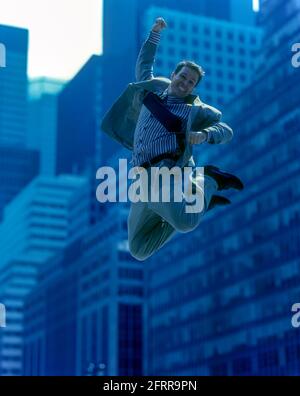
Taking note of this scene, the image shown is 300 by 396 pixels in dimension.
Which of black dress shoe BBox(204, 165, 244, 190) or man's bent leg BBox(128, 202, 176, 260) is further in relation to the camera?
black dress shoe BBox(204, 165, 244, 190)

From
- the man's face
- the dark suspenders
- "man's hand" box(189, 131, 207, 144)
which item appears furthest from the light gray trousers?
the man's face

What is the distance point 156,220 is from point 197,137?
1077 millimetres

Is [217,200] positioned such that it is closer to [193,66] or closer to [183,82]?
[183,82]

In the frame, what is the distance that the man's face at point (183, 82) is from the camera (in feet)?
32.3

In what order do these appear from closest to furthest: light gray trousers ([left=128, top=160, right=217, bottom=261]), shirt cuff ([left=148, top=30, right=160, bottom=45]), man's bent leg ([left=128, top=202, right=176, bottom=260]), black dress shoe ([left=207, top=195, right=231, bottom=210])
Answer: light gray trousers ([left=128, top=160, right=217, bottom=261]), man's bent leg ([left=128, top=202, right=176, bottom=260]), black dress shoe ([left=207, top=195, right=231, bottom=210]), shirt cuff ([left=148, top=30, right=160, bottom=45])

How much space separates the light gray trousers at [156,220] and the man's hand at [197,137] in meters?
0.46

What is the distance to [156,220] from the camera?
387 inches

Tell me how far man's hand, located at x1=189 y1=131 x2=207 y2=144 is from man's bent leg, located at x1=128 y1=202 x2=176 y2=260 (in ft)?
2.95

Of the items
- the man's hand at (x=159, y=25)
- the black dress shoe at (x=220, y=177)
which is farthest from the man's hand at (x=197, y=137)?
the man's hand at (x=159, y=25)

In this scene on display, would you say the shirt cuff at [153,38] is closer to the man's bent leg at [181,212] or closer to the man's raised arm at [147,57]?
the man's raised arm at [147,57]

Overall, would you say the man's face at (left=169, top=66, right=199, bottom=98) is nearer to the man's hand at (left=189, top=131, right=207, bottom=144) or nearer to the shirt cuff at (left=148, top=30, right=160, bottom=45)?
the shirt cuff at (left=148, top=30, right=160, bottom=45)

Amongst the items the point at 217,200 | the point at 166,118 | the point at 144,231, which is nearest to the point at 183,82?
the point at 166,118

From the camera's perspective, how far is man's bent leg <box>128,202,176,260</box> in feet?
31.8

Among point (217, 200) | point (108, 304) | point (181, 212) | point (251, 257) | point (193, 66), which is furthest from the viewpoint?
point (108, 304)
